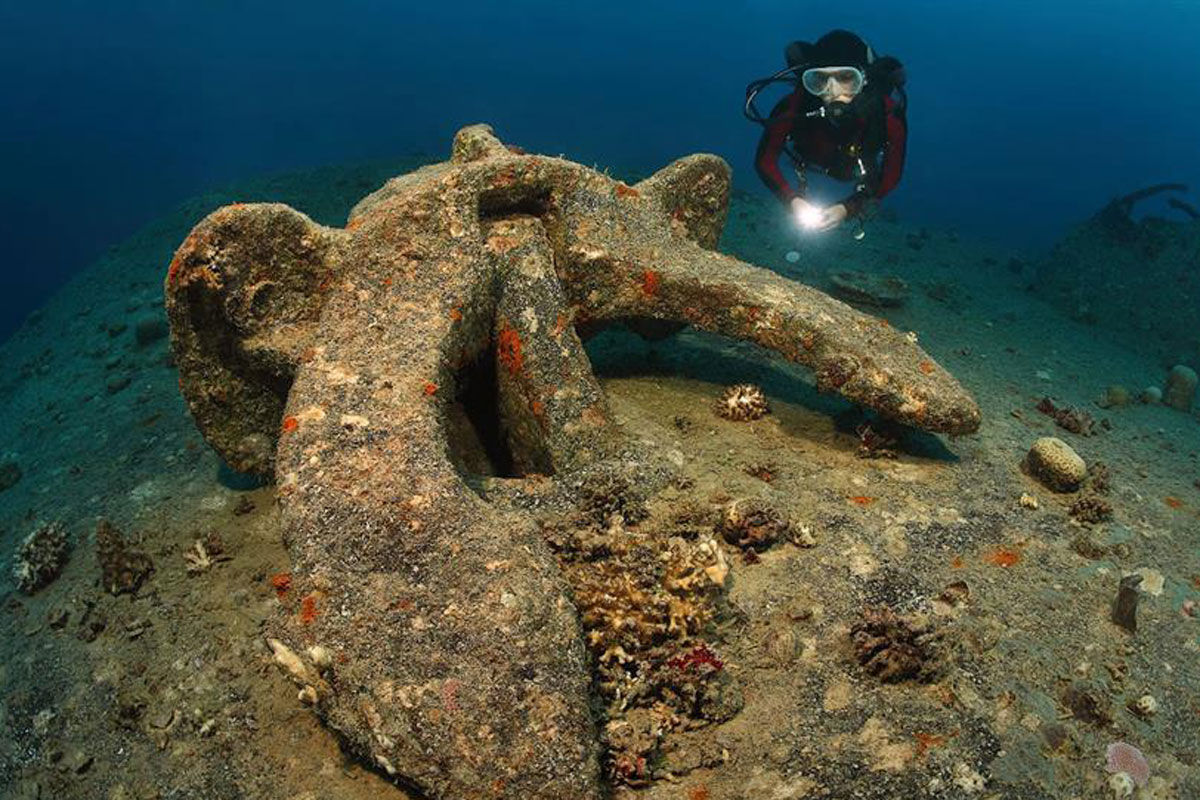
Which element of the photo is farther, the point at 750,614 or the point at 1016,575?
the point at 1016,575

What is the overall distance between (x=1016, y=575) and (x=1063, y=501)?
1593 mm

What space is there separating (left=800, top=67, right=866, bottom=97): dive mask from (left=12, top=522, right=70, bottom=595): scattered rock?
419 inches

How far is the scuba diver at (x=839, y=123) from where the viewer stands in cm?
949

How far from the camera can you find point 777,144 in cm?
1027

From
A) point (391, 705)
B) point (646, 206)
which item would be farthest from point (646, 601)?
point (646, 206)

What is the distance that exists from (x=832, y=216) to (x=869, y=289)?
3.78 metres

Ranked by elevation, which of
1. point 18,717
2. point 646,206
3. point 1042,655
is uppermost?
point 646,206

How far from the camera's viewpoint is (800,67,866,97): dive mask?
9.30m

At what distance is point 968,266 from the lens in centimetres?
1738

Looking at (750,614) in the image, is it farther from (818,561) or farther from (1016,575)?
(1016,575)

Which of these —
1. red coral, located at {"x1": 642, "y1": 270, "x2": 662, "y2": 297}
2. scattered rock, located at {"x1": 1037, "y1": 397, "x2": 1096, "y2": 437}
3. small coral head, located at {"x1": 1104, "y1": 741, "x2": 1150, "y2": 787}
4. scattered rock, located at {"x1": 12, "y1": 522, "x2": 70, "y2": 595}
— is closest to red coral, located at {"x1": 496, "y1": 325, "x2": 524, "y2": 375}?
red coral, located at {"x1": 642, "y1": 270, "x2": 662, "y2": 297}

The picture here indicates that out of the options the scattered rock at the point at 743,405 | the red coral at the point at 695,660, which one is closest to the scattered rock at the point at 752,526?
the red coral at the point at 695,660

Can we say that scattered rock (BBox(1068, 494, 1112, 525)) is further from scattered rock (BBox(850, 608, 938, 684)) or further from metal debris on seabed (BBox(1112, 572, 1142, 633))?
scattered rock (BBox(850, 608, 938, 684))

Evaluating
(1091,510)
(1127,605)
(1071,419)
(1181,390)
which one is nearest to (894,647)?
(1127,605)
